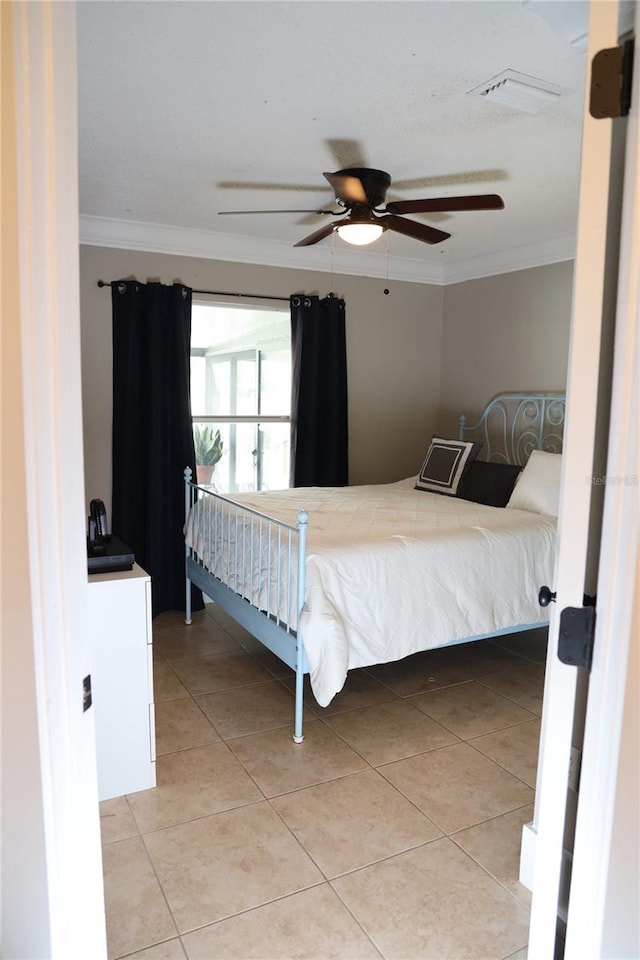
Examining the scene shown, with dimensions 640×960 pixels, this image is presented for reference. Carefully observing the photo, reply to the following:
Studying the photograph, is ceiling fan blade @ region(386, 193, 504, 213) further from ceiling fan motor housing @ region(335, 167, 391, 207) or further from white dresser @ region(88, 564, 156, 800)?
white dresser @ region(88, 564, 156, 800)

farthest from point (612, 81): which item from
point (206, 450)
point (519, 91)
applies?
point (206, 450)

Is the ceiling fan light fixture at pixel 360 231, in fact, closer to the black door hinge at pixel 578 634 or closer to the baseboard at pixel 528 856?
the black door hinge at pixel 578 634

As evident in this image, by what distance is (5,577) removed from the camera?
3.31ft

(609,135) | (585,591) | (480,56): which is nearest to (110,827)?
(585,591)

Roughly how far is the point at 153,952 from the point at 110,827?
0.59 meters

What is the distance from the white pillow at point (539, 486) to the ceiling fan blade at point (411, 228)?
1.47 metres

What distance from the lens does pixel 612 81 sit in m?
0.98

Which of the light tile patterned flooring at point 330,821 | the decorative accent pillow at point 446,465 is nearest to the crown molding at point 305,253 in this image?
the decorative accent pillow at point 446,465

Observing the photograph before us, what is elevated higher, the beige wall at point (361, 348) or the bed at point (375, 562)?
the beige wall at point (361, 348)

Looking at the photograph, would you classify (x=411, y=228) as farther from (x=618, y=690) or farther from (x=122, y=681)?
(x=618, y=690)

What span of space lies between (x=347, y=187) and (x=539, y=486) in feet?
6.70

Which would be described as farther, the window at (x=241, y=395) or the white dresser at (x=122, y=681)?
the window at (x=241, y=395)

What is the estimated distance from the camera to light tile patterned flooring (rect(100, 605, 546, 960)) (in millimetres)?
1776

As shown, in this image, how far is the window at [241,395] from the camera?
4566 mm
